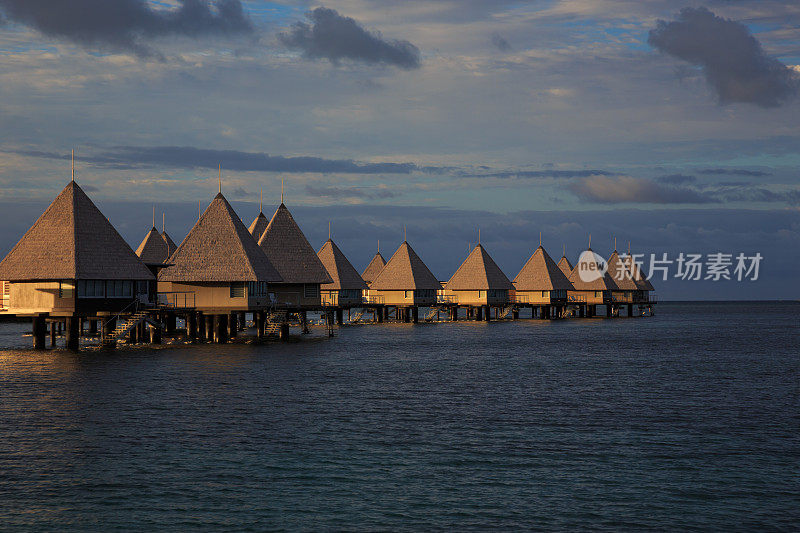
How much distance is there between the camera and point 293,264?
206ft

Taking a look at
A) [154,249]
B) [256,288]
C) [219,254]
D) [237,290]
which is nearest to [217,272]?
[219,254]

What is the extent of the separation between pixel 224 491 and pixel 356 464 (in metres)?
3.50

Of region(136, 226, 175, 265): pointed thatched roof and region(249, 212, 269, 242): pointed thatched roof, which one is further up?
region(249, 212, 269, 242): pointed thatched roof

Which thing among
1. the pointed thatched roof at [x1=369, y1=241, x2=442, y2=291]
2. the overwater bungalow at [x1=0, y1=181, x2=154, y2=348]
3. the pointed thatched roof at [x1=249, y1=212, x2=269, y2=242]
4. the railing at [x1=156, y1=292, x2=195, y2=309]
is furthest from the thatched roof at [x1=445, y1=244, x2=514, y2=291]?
the overwater bungalow at [x1=0, y1=181, x2=154, y2=348]

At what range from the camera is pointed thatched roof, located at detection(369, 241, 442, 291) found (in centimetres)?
8881

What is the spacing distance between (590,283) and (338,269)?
4417 cm

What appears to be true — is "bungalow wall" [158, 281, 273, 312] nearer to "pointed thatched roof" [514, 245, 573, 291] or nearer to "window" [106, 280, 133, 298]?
"window" [106, 280, 133, 298]

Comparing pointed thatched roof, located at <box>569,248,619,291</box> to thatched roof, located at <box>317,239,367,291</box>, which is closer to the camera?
thatched roof, located at <box>317,239,367,291</box>

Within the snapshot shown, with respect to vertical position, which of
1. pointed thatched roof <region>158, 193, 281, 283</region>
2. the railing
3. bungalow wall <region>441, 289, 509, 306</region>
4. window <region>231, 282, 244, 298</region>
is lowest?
bungalow wall <region>441, 289, 509, 306</region>

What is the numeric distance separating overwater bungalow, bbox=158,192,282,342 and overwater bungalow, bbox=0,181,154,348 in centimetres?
361

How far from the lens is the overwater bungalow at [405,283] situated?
8894 centimetres

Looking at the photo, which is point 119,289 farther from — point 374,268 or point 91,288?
point 374,268

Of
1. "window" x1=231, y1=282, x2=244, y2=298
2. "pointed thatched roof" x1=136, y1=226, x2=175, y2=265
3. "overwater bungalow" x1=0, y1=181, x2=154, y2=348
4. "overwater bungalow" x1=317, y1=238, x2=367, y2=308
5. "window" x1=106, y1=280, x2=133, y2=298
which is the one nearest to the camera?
"overwater bungalow" x1=0, y1=181, x2=154, y2=348

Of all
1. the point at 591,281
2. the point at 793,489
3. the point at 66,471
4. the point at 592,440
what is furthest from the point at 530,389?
the point at 591,281
